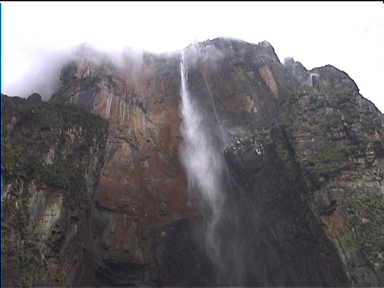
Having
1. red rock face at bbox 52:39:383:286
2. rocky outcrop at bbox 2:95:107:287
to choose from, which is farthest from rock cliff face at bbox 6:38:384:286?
rocky outcrop at bbox 2:95:107:287

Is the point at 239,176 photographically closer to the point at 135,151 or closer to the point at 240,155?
the point at 240,155

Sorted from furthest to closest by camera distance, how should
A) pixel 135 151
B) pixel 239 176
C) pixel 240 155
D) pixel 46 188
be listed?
pixel 135 151 → pixel 239 176 → pixel 240 155 → pixel 46 188

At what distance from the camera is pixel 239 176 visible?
125ft

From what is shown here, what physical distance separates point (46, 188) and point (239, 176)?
19359mm

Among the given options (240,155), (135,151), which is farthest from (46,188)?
(240,155)

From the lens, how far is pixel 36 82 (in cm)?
5238

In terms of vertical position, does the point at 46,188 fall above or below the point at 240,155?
below

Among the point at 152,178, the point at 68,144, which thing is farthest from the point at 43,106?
the point at 152,178

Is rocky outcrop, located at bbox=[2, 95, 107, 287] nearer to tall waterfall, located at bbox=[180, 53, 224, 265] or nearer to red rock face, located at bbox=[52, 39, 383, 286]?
red rock face, located at bbox=[52, 39, 383, 286]

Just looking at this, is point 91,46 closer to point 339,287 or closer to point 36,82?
point 36,82

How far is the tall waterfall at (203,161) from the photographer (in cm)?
3962

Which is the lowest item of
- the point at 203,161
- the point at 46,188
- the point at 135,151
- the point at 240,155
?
the point at 46,188

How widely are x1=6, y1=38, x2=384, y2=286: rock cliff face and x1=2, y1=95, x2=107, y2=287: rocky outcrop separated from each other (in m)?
0.71

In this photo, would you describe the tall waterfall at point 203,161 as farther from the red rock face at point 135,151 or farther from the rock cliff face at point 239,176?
the red rock face at point 135,151
